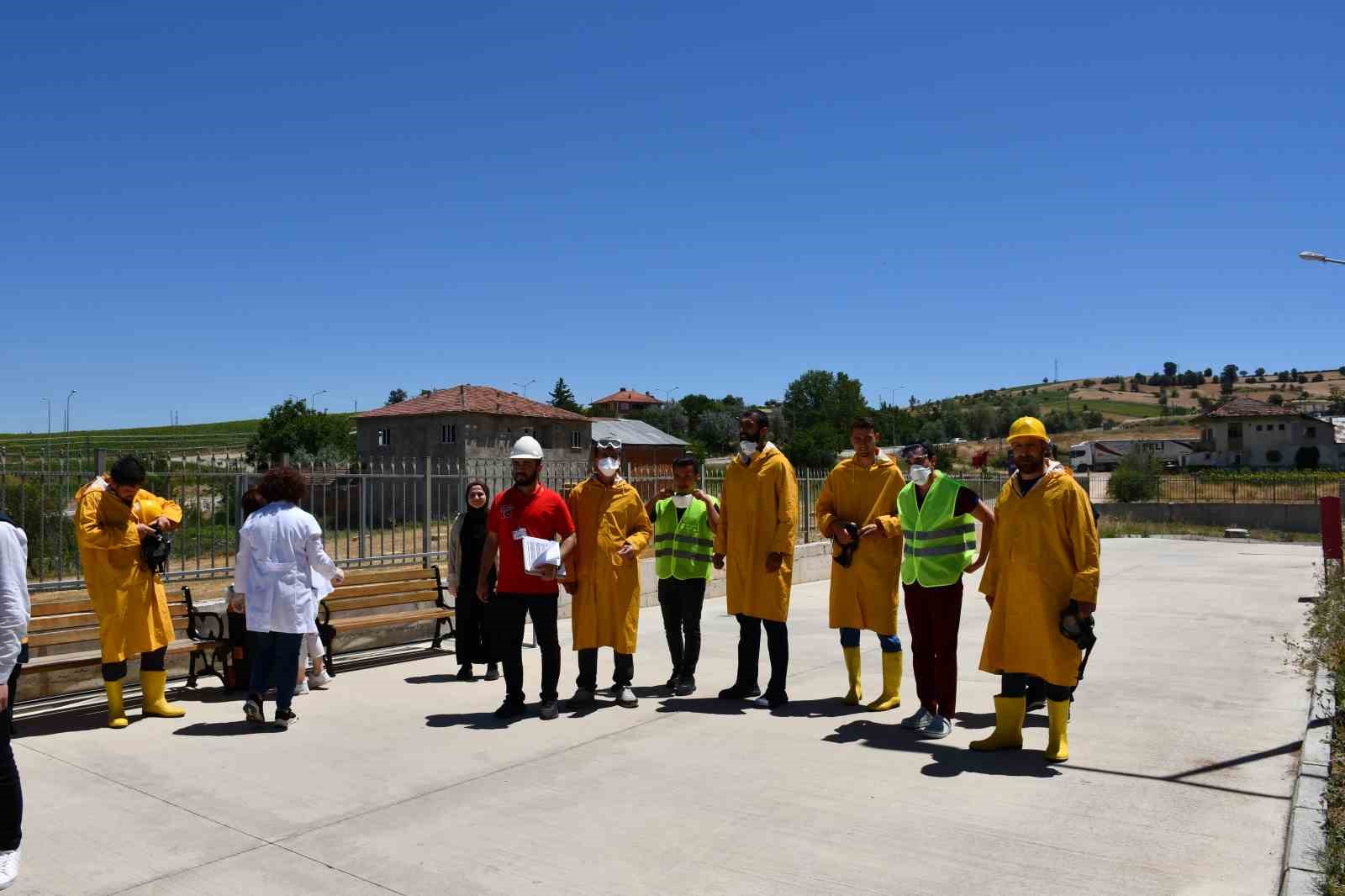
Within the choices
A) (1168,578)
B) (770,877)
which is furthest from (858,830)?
(1168,578)

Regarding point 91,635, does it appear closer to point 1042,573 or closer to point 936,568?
point 936,568

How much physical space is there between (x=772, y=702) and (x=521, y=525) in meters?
2.18

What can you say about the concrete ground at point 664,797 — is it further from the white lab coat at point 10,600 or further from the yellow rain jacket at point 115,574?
the white lab coat at point 10,600

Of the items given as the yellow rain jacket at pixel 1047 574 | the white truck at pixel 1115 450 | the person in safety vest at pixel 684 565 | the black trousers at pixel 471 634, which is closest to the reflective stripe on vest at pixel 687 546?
the person in safety vest at pixel 684 565

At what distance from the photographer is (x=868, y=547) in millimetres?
6785

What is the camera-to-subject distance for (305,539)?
6797 mm

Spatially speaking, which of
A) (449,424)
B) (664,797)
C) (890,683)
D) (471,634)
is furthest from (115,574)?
(449,424)

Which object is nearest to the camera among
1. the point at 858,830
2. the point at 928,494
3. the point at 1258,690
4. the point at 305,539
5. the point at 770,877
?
the point at 770,877

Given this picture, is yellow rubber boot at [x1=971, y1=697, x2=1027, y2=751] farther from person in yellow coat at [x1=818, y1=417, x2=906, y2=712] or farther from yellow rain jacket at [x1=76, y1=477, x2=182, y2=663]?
yellow rain jacket at [x1=76, y1=477, x2=182, y2=663]

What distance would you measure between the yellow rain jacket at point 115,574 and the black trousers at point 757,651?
402 cm

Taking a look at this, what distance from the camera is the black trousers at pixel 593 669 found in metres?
7.28

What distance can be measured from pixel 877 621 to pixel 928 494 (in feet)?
3.06

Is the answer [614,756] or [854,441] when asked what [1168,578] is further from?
[614,756]

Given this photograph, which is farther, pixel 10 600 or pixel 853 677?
pixel 853 677
